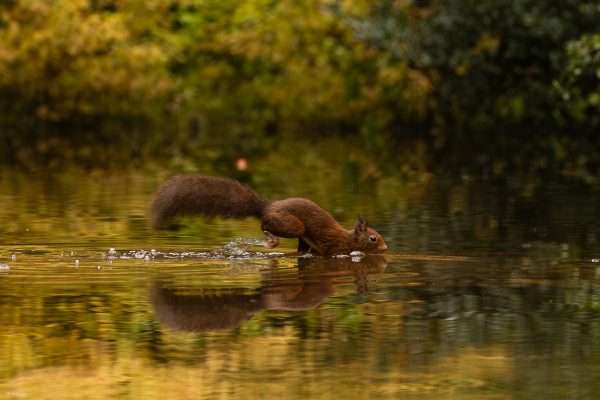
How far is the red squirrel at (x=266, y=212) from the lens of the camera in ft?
44.8

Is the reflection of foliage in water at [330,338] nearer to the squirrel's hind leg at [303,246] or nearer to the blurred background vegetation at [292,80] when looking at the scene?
the squirrel's hind leg at [303,246]

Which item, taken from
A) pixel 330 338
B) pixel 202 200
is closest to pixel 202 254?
pixel 202 200

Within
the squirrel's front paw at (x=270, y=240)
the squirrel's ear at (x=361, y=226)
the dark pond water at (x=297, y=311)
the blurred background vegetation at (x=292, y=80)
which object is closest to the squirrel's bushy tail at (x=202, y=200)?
the squirrel's front paw at (x=270, y=240)

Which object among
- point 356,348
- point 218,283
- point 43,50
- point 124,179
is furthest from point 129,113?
point 356,348

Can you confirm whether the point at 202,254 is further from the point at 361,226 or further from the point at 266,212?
the point at 361,226

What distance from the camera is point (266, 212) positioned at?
13820 mm

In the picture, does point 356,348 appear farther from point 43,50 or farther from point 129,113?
point 129,113

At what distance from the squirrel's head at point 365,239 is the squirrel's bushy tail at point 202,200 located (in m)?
0.75

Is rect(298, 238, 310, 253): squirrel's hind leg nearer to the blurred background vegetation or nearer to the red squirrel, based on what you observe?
the red squirrel

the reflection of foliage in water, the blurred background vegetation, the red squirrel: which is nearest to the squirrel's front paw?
the red squirrel

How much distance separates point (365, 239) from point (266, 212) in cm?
81

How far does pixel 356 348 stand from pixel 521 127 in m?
32.1

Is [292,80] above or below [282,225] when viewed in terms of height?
above

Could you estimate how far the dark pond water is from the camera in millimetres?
8734
